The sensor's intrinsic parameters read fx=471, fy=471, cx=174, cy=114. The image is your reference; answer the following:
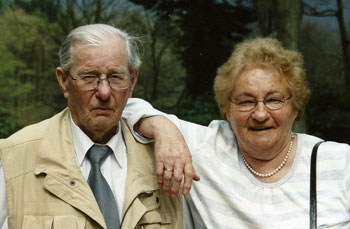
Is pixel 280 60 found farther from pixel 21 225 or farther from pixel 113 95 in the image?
pixel 21 225

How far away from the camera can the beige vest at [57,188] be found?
7.61 ft

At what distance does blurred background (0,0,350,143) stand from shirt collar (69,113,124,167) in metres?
3.55

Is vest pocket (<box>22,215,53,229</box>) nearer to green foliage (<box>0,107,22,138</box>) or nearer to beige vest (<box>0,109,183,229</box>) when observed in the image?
beige vest (<box>0,109,183,229</box>)

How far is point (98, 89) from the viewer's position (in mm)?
2461

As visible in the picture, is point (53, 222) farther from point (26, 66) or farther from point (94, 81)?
point (26, 66)

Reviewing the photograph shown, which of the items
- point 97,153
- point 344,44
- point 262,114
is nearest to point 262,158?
point 262,114

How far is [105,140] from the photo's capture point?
2.64 metres

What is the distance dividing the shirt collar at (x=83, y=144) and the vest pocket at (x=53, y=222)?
1.05 feet

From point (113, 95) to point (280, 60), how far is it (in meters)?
1.05

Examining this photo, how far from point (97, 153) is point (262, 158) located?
1.03m

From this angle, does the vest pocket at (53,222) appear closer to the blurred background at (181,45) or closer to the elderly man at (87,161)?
the elderly man at (87,161)

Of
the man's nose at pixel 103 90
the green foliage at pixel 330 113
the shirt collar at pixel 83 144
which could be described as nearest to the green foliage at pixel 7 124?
the green foliage at pixel 330 113

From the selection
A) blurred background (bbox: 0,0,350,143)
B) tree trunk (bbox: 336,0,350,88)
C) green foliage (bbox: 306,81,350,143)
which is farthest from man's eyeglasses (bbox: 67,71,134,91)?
tree trunk (bbox: 336,0,350,88)

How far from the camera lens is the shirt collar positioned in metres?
2.55
